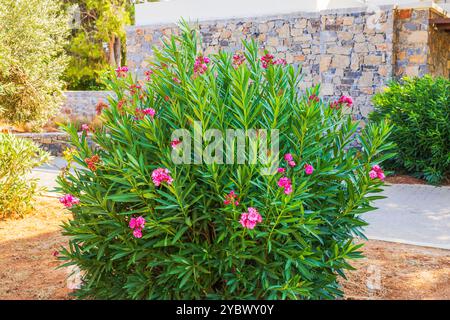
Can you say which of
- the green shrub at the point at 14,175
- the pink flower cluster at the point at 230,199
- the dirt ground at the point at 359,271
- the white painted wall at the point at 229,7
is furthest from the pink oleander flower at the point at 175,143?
the white painted wall at the point at 229,7

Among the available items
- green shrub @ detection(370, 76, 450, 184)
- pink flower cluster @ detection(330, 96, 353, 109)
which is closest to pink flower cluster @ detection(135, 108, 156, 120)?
pink flower cluster @ detection(330, 96, 353, 109)

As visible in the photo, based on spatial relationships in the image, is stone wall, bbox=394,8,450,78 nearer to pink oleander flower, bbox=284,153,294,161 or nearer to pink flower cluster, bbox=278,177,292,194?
pink oleander flower, bbox=284,153,294,161

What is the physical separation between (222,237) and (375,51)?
35.5 ft

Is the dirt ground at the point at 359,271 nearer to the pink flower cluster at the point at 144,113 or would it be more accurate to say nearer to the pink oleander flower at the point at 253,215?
the pink flower cluster at the point at 144,113

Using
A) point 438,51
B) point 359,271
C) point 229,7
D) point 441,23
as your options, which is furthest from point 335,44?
point 359,271

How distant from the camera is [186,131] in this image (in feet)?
11.6

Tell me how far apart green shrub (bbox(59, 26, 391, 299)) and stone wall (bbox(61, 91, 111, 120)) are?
15997 mm

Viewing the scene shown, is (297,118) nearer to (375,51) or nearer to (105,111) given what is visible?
(105,111)

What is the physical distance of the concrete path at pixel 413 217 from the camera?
22.0 ft

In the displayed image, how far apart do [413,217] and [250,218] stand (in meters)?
5.28

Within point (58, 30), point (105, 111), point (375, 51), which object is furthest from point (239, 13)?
point (105, 111)

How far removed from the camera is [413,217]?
783cm

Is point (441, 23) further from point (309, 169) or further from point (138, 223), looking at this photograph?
point (138, 223)

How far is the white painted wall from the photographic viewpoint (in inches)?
559
